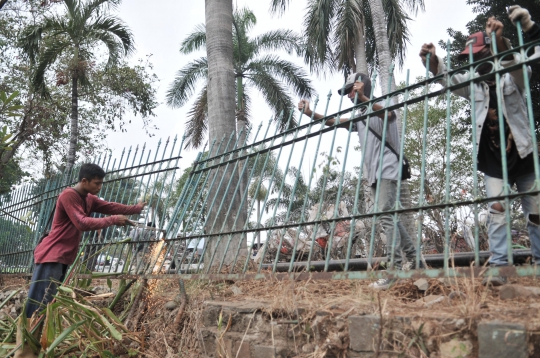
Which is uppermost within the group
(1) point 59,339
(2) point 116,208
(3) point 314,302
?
(2) point 116,208

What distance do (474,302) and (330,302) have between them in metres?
0.81

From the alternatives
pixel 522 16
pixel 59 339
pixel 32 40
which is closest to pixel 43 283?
pixel 59 339

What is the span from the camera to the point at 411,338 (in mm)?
2168

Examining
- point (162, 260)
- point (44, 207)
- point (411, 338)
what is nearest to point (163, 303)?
point (162, 260)

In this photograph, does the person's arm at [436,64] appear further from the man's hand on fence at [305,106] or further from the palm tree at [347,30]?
the palm tree at [347,30]

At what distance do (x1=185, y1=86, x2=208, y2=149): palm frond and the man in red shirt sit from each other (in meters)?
14.1

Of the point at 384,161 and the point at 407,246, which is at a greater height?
the point at 384,161

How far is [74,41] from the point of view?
10711mm

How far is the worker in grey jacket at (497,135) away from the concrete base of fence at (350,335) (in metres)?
0.66

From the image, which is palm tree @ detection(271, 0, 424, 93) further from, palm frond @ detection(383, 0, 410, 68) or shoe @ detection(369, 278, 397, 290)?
shoe @ detection(369, 278, 397, 290)

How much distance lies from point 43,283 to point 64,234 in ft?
1.54

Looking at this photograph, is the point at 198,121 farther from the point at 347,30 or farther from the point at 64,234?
the point at 64,234

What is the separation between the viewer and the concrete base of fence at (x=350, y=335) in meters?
1.93

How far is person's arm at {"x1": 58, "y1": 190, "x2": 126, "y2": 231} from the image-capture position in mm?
4184
